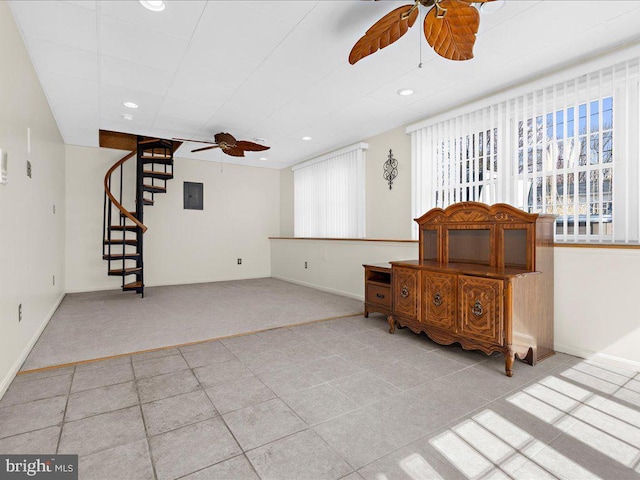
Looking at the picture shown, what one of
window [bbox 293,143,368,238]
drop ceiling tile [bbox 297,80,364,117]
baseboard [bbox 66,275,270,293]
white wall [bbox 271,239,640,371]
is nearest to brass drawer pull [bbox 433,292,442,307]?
white wall [bbox 271,239,640,371]

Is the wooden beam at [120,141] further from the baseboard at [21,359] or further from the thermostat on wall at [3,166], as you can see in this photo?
the thermostat on wall at [3,166]

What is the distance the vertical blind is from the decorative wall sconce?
0.95 meters

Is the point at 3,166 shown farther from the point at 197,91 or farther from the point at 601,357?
the point at 601,357

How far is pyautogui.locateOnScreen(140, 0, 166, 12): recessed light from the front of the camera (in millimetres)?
2176

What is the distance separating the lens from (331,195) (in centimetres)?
615

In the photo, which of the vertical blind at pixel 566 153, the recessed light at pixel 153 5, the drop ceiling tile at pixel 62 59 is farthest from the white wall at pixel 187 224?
the vertical blind at pixel 566 153

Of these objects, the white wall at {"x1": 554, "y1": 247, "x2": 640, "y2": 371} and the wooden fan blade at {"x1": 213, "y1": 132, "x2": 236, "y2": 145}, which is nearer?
the white wall at {"x1": 554, "y1": 247, "x2": 640, "y2": 371}

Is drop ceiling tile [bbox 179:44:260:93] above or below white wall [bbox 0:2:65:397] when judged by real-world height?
above

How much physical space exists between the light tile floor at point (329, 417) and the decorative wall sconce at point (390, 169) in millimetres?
2751

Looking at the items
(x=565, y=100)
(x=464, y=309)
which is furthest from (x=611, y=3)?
(x=464, y=309)

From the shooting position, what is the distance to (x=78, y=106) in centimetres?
400

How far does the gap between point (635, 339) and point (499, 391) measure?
1.24 meters

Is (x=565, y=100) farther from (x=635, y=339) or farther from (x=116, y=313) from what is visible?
(x=116, y=313)

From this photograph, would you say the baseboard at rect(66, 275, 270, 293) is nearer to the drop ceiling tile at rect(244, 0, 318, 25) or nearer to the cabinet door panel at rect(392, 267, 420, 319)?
the cabinet door panel at rect(392, 267, 420, 319)
